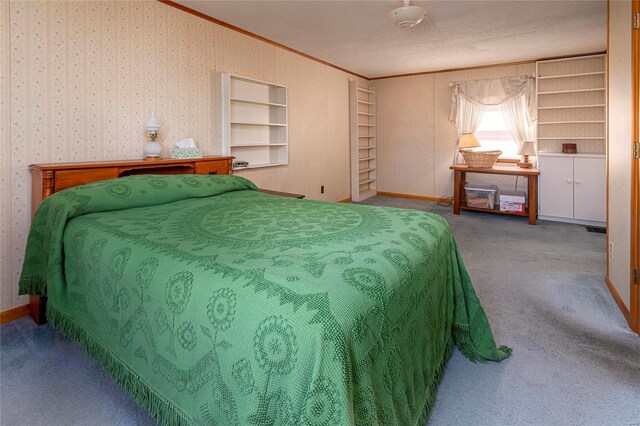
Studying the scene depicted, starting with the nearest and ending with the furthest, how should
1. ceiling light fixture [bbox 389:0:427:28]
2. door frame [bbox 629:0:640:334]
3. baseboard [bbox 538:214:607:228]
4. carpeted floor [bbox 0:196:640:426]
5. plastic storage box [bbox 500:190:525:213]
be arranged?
carpeted floor [bbox 0:196:640:426], door frame [bbox 629:0:640:334], ceiling light fixture [bbox 389:0:427:28], baseboard [bbox 538:214:607:228], plastic storage box [bbox 500:190:525:213]

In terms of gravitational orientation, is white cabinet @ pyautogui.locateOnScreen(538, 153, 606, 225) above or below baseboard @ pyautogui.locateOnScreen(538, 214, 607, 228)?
above

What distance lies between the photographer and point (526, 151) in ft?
17.4

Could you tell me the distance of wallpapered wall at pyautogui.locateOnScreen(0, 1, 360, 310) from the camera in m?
2.24

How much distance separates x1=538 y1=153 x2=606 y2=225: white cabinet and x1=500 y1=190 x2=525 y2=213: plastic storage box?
0.24 m

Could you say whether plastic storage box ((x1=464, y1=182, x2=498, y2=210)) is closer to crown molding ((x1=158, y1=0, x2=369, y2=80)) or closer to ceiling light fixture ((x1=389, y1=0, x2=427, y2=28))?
crown molding ((x1=158, y1=0, x2=369, y2=80))

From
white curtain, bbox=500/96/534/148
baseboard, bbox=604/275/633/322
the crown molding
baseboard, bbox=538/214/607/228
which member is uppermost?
the crown molding

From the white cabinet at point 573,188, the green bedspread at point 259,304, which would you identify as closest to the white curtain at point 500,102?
the white cabinet at point 573,188

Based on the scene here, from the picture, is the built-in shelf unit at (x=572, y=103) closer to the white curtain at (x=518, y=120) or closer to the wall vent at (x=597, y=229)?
the white curtain at (x=518, y=120)

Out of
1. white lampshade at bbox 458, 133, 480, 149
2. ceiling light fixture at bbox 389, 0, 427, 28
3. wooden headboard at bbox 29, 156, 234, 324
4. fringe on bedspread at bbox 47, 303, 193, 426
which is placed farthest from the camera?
white lampshade at bbox 458, 133, 480, 149

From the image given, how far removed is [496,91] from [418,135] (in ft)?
4.54

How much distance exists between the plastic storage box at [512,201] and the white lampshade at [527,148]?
25.0 inches

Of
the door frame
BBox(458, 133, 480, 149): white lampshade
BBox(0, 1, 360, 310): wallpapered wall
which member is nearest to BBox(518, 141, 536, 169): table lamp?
BBox(458, 133, 480, 149): white lampshade

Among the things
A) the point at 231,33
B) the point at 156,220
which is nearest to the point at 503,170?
the point at 231,33

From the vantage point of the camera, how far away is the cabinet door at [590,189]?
444 centimetres
